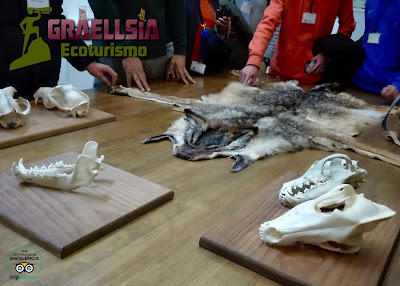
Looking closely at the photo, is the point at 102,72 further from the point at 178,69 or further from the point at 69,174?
the point at 69,174

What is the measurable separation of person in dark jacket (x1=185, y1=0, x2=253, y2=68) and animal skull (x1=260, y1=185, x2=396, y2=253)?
1.87 metres

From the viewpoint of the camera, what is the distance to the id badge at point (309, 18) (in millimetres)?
2324

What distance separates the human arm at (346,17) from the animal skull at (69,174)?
2.09m

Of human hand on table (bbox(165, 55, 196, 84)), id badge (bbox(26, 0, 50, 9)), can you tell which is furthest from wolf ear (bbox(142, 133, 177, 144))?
human hand on table (bbox(165, 55, 196, 84))

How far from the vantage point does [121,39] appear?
6.13ft

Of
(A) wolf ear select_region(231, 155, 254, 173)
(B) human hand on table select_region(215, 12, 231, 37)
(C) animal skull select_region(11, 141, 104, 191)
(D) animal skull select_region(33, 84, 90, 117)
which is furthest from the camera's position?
(B) human hand on table select_region(215, 12, 231, 37)

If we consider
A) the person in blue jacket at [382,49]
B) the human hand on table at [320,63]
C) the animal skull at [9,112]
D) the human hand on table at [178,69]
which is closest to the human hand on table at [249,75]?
the human hand on table at [178,69]

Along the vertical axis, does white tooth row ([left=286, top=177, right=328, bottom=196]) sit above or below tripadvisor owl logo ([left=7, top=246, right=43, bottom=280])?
above

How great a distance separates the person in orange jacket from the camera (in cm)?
229

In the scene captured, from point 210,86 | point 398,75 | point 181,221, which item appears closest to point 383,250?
point 181,221

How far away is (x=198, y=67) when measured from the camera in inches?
95.0

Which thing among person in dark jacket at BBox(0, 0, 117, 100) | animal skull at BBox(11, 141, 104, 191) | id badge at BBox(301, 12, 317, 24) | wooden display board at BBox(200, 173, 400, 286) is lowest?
wooden display board at BBox(200, 173, 400, 286)

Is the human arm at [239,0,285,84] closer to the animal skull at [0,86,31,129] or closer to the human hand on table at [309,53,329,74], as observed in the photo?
the human hand on table at [309,53,329,74]

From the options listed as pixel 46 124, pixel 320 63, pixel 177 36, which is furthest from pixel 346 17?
pixel 46 124
